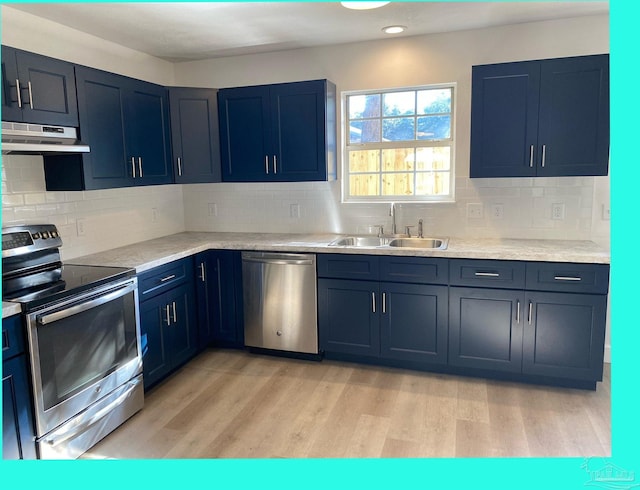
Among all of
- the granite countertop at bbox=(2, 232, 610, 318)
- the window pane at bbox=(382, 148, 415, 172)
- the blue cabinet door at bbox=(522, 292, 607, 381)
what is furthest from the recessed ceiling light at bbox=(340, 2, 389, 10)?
the blue cabinet door at bbox=(522, 292, 607, 381)

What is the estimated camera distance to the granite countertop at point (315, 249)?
9.39ft

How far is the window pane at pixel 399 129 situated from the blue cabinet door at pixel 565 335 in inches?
61.7

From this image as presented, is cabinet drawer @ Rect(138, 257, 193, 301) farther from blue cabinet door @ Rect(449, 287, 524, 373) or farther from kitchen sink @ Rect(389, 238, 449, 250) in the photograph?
blue cabinet door @ Rect(449, 287, 524, 373)

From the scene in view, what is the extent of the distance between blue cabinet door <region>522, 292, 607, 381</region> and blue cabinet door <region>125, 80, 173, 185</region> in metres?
2.77

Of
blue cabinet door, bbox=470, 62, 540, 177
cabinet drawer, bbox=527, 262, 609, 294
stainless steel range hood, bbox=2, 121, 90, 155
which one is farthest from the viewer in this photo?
blue cabinet door, bbox=470, 62, 540, 177

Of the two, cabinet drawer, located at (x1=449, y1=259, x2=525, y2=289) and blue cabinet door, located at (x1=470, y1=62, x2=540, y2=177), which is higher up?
blue cabinet door, located at (x1=470, y1=62, x2=540, y2=177)

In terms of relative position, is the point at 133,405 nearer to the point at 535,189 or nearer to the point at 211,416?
the point at 211,416

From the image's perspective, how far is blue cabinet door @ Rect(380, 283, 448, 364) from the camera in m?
3.11

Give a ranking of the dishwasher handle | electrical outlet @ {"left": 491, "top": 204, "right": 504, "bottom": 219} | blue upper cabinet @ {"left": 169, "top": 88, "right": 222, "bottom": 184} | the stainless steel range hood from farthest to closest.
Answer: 1. blue upper cabinet @ {"left": 169, "top": 88, "right": 222, "bottom": 184}
2. electrical outlet @ {"left": 491, "top": 204, "right": 504, "bottom": 219}
3. the dishwasher handle
4. the stainless steel range hood

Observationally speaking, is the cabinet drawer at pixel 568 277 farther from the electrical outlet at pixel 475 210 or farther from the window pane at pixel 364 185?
the window pane at pixel 364 185

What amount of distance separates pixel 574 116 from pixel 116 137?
3004mm

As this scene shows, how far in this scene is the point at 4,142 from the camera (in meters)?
2.37

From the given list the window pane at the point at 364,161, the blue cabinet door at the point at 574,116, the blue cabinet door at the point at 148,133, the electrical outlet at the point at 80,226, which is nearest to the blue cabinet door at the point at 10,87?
the blue cabinet door at the point at 148,133

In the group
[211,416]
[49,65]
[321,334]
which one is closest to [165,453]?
[211,416]
